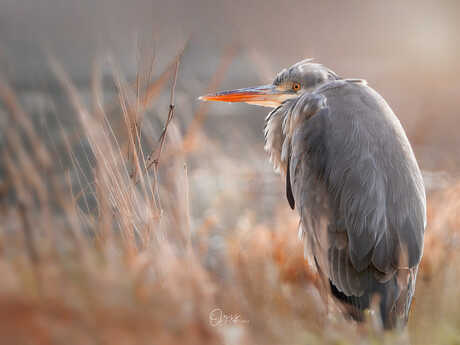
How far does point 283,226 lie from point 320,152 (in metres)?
1.07

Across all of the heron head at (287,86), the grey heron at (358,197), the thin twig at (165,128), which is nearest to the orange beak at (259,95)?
the heron head at (287,86)

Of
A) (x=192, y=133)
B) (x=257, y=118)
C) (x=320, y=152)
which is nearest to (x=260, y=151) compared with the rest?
(x=257, y=118)

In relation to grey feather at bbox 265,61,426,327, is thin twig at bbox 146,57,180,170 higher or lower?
higher

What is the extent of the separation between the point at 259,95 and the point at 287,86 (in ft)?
0.39

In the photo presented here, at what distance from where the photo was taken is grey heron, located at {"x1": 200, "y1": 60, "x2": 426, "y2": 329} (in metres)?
1.70

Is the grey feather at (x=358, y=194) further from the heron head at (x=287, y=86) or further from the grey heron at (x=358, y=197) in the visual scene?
the heron head at (x=287, y=86)

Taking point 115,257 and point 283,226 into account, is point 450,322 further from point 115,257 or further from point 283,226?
point 283,226

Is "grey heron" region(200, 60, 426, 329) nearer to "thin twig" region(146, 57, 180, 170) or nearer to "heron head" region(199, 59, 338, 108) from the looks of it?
"heron head" region(199, 59, 338, 108)

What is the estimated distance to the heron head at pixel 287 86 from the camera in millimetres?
2236

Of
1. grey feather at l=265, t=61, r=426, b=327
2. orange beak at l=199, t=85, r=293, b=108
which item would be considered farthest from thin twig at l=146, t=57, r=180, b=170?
orange beak at l=199, t=85, r=293, b=108

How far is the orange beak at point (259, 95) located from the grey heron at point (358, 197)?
344 millimetres

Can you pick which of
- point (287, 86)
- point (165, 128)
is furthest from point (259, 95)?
point (165, 128)

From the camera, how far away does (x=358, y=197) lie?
173 centimetres

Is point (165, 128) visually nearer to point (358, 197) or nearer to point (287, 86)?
point (358, 197)
